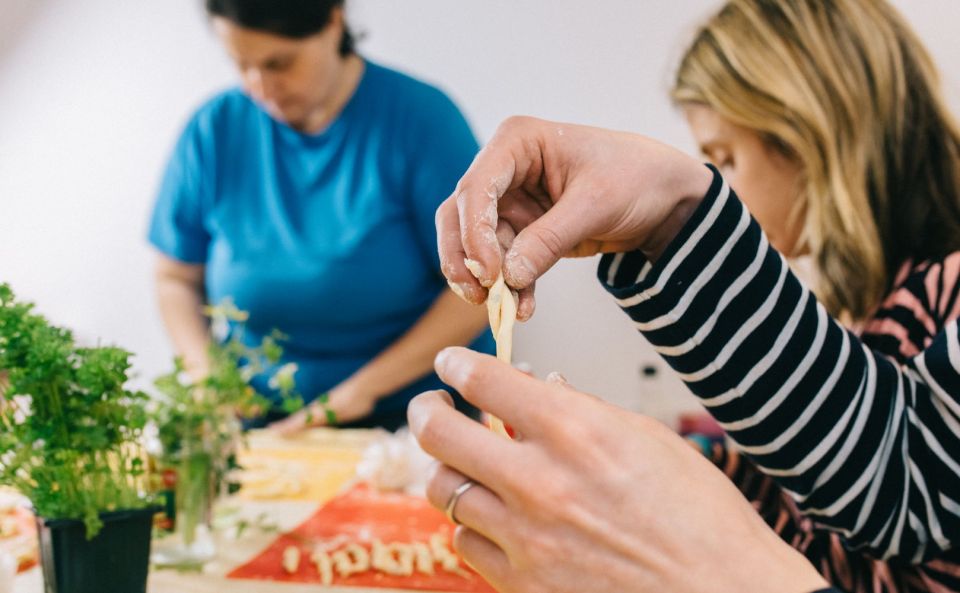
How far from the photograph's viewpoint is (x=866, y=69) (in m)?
1.01

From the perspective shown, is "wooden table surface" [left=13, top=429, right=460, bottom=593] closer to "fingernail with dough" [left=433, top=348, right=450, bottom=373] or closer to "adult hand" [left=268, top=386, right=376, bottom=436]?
"adult hand" [left=268, top=386, right=376, bottom=436]

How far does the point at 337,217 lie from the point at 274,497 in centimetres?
78

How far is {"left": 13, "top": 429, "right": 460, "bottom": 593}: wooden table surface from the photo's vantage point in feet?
2.59

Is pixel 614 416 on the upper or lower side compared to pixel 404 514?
upper

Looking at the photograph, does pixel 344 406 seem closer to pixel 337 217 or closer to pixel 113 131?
pixel 337 217

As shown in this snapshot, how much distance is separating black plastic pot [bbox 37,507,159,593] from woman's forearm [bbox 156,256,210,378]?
1.25m

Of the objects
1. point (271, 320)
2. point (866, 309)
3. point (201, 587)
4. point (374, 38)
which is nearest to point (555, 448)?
point (201, 587)

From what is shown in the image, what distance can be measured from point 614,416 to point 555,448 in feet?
0.12

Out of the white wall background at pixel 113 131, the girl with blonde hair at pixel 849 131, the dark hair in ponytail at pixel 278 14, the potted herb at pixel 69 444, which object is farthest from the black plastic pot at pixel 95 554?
the white wall background at pixel 113 131

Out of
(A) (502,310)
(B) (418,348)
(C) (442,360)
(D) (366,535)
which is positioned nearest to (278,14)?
(B) (418,348)

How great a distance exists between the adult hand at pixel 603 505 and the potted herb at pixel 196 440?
19.5 inches

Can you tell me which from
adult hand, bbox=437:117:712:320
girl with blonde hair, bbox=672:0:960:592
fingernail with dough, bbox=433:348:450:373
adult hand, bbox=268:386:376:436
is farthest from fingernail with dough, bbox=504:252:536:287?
adult hand, bbox=268:386:376:436

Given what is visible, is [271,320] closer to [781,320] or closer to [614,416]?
[781,320]

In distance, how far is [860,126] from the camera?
102cm
